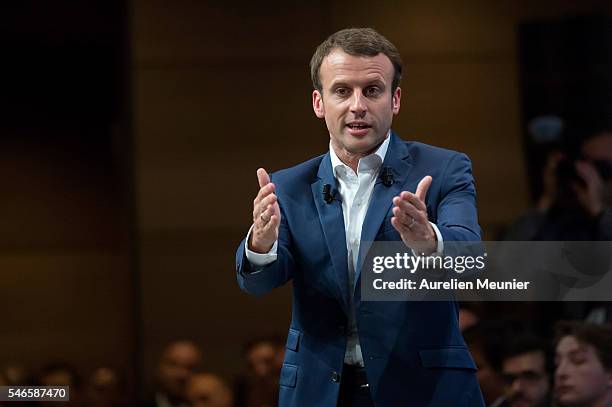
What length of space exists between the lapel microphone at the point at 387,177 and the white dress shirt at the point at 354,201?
0.08ft

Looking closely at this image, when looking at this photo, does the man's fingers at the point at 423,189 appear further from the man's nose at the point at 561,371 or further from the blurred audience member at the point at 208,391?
the blurred audience member at the point at 208,391

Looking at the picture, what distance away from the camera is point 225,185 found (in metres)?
3.91

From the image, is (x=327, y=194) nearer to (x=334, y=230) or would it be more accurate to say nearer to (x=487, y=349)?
(x=334, y=230)

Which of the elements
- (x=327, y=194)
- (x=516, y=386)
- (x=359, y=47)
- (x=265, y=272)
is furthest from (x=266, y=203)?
(x=516, y=386)

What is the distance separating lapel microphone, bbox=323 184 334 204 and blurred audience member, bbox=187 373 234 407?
1536 mm

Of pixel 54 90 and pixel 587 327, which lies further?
pixel 54 90

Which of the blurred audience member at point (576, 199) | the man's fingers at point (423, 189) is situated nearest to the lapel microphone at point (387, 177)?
the man's fingers at point (423, 189)

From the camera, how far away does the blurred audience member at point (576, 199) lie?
375 centimetres

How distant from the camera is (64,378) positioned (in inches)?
149

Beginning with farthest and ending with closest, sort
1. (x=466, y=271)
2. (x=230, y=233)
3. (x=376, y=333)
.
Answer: (x=230, y=233) < (x=466, y=271) < (x=376, y=333)

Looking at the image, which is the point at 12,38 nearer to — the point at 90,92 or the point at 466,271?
the point at 90,92

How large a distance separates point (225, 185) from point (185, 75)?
1.42 feet

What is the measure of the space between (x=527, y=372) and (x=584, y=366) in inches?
11.6

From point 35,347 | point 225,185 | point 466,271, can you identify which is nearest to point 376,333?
point 466,271
